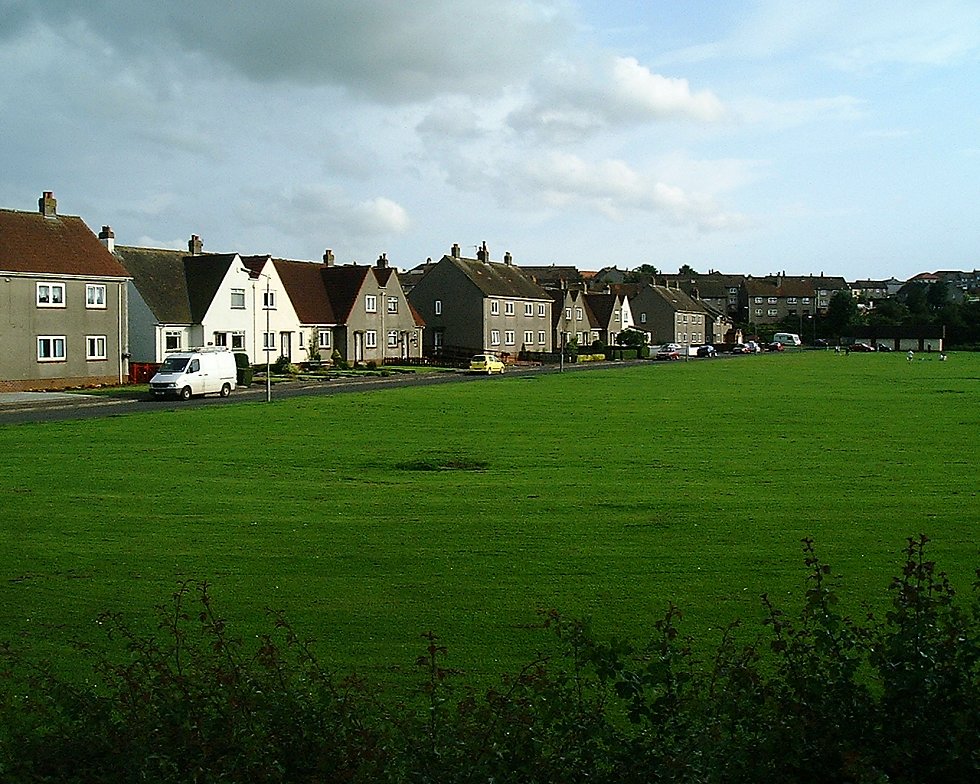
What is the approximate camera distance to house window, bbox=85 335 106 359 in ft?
184

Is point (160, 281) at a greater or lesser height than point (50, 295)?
greater

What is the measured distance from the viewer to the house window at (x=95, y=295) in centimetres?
5631

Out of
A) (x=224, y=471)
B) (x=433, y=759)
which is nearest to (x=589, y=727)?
(x=433, y=759)

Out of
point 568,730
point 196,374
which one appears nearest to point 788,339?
point 196,374

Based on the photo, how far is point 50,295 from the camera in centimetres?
5434

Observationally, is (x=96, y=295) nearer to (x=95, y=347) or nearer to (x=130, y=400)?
(x=95, y=347)

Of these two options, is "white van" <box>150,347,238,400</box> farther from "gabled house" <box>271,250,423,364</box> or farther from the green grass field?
"gabled house" <box>271,250,423,364</box>

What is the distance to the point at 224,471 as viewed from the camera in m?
22.0

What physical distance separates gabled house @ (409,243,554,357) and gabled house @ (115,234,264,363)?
28.5 meters

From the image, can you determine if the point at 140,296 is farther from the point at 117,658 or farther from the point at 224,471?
the point at 117,658

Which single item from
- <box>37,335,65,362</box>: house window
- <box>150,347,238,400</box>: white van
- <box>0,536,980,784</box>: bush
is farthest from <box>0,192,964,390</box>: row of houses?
<box>0,536,980,784</box>: bush

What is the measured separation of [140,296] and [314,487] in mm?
48055

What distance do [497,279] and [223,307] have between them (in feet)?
133

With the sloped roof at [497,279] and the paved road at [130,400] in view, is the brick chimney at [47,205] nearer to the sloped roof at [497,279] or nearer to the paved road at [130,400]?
the paved road at [130,400]
